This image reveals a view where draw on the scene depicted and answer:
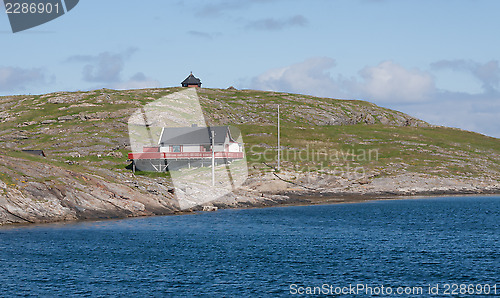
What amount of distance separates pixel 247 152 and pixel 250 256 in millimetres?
91327

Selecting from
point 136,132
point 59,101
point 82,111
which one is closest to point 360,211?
point 136,132

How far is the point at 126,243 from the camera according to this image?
62.9 metres

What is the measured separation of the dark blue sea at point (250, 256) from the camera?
147ft

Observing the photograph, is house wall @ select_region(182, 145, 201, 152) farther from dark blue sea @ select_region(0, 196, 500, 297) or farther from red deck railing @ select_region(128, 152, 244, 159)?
dark blue sea @ select_region(0, 196, 500, 297)

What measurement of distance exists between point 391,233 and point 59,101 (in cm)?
14854

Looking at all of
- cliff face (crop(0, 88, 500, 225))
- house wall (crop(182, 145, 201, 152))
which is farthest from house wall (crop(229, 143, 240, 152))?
house wall (crop(182, 145, 201, 152))

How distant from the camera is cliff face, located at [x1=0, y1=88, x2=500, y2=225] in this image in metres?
80.2

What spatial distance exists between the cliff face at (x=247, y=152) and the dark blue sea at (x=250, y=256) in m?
5.94

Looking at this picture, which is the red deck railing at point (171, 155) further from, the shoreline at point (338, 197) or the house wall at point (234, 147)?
the shoreline at point (338, 197)

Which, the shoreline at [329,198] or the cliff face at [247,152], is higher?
the cliff face at [247,152]

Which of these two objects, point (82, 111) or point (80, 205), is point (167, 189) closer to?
point (80, 205)

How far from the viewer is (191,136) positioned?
132 metres

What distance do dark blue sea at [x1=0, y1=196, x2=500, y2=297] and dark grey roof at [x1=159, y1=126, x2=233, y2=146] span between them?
41342 mm

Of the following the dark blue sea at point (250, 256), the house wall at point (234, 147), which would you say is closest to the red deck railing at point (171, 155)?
the house wall at point (234, 147)
